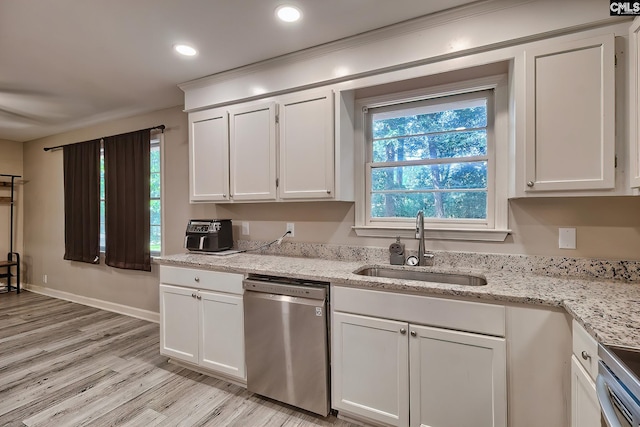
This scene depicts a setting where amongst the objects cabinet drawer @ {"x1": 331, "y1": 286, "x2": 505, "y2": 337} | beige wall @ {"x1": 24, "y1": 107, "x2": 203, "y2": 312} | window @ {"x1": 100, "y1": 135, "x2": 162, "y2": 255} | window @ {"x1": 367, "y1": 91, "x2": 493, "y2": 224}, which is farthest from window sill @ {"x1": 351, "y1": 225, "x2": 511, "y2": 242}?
window @ {"x1": 100, "y1": 135, "x2": 162, "y2": 255}

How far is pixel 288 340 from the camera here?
1.94 meters

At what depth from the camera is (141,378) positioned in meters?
2.39

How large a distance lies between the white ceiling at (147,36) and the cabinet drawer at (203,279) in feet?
5.26

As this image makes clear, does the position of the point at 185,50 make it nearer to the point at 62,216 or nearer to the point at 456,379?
the point at 456,379

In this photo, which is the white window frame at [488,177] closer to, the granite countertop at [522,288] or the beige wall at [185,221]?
the beige wall at [185,221]

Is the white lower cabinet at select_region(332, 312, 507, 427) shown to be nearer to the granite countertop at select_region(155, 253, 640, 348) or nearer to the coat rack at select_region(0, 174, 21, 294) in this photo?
the granite countertop at select_region(155, 253, 640, 348)

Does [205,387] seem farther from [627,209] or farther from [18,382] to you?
[627,209]

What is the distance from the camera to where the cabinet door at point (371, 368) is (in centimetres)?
166

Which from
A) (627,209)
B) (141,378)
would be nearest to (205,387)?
(141,378)

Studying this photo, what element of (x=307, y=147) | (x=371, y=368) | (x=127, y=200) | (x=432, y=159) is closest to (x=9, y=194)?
(x=127, y=200)

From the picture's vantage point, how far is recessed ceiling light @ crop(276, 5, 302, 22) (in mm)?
1776

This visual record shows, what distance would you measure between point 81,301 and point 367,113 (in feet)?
15.2

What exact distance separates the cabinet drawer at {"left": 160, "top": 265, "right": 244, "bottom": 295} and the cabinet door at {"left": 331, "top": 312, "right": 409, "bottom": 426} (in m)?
0.77

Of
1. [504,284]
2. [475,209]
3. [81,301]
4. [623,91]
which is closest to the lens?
[623,91]
